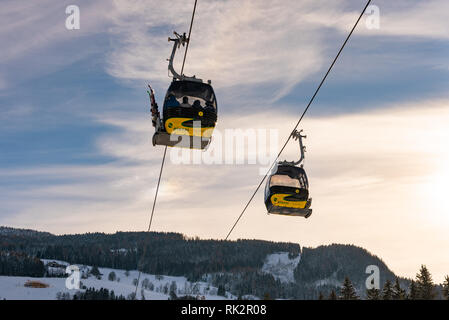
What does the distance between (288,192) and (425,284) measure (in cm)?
6179

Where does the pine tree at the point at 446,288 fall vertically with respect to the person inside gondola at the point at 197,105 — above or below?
below

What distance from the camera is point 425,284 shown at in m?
78.5

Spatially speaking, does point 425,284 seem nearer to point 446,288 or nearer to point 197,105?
point 446,288

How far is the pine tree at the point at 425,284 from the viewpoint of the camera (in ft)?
253

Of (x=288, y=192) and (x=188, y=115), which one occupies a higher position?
(x=188, y=115)

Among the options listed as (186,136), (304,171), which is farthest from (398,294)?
(186,136)

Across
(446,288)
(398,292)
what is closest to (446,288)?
(446,288)

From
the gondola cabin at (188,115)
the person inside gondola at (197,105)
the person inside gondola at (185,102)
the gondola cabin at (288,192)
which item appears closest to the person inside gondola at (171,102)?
the gondola cabin at (188,115)

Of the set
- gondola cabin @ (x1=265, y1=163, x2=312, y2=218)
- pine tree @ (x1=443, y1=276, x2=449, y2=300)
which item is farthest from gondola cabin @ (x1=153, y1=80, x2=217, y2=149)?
pine tree @ (x1=443, y1=276, x2=449, y2=300)

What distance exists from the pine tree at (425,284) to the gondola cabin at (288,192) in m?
58.5

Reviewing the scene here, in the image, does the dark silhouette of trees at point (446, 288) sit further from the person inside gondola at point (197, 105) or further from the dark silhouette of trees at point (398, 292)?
the person inside gondola at point (197, 105)

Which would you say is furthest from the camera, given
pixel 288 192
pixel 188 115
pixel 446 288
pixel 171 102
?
pixel 446 288
